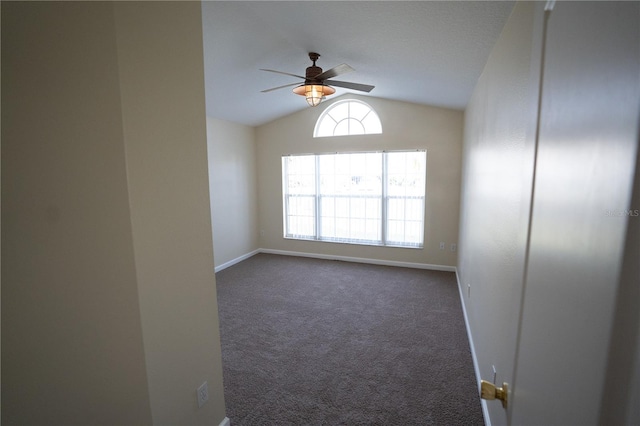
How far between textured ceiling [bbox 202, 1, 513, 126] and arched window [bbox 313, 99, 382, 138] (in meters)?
1.04

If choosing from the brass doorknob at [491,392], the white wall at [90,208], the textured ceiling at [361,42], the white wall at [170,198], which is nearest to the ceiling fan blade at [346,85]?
the textured ceiling at [361,42]

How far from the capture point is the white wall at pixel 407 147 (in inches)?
181

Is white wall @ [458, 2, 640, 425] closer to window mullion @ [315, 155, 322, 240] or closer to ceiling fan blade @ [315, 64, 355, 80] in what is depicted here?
ceiling fan blade @ [315, 64, 355, 80]

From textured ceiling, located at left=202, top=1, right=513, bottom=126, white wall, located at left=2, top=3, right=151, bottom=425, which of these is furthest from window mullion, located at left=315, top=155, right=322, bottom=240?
white wall, located at left=2, top=3, right=151, bottom=425

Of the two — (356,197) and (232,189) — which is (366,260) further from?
(232,189)

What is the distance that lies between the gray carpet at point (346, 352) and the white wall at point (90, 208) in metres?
0.96

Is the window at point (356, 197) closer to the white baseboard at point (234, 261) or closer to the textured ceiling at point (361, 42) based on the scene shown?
the white baseboard at point (234, 261)

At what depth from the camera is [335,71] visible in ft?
8.60

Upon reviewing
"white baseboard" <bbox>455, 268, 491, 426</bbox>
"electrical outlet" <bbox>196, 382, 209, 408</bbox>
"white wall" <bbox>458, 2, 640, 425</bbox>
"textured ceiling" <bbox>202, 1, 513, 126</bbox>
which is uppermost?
"textured ceiling" <bbox>202, 1, 513, 126</bbox>

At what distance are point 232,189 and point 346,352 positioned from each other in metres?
3.60

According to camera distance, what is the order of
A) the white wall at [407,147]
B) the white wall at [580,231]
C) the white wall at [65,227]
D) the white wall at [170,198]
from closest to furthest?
1. the white wall at [580,231]
2. the white wall at [65,227]
3. the white wall at [170,198]
4. the white wall at [407,147]

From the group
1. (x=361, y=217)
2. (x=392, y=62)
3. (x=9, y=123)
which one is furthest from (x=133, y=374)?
(x=361, y=217)

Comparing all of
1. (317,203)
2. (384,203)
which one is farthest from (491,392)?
(317,203)

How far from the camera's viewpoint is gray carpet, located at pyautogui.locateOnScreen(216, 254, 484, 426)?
78.6 inches
